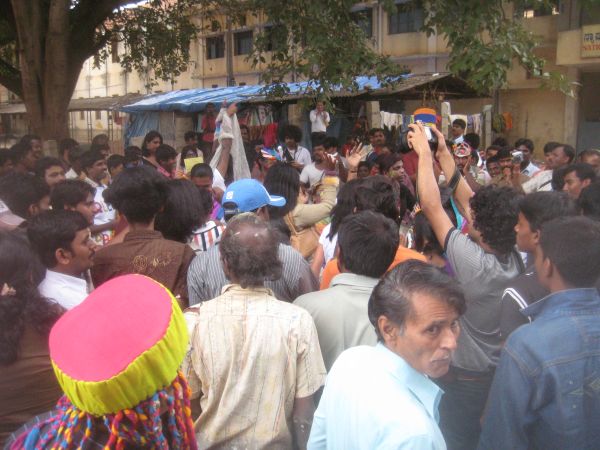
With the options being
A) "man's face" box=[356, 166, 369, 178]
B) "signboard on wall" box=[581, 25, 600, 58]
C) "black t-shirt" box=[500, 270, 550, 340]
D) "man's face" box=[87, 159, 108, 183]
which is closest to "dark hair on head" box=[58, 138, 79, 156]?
"man's face" box=[87, 159, 108, 183]

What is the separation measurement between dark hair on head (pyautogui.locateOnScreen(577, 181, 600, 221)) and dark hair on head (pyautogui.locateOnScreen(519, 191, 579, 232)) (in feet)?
2.76

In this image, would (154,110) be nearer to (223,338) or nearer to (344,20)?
(344,20)

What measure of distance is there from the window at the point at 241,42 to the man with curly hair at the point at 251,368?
1134 inches

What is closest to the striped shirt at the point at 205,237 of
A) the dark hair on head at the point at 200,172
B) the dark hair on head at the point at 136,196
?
the dark hair on head at the point at 136,196

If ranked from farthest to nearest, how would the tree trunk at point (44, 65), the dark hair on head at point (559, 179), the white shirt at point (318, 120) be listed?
the white shirt at point (318, 120), the tree trunk at point (44, 65), the dark hair on head at point (559, 179)

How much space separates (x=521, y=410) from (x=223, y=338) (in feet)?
3.25

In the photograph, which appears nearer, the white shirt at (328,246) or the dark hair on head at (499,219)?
the dark hair on head at (499,219)

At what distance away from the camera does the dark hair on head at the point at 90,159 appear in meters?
5.77

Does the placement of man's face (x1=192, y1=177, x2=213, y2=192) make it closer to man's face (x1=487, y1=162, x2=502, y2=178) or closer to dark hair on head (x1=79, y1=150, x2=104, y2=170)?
dark hair on head (x1=79, y1=150, x2=104, y2=170)

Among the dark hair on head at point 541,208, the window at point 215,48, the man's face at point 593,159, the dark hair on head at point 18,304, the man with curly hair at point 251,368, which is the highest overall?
the window at point 215,48

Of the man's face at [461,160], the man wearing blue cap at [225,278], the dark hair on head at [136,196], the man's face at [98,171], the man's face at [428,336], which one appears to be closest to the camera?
the man's face at [428,336]

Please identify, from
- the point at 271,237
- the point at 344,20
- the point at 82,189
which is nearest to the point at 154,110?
the point at 344,20

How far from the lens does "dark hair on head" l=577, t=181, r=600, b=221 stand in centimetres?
333

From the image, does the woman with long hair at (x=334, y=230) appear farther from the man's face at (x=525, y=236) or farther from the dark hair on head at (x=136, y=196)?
the man's face at (x=525, y=236)
